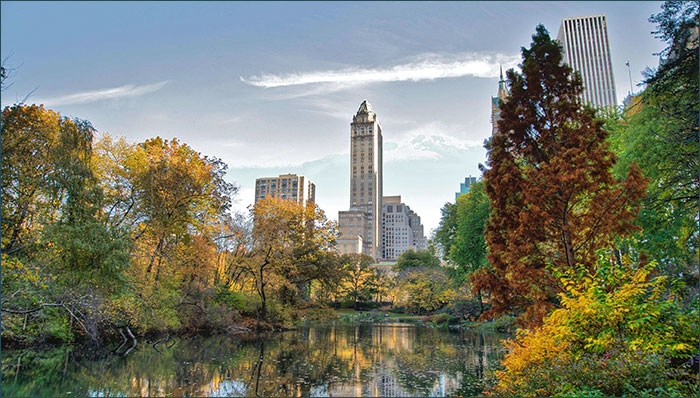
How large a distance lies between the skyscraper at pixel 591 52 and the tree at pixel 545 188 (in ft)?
283

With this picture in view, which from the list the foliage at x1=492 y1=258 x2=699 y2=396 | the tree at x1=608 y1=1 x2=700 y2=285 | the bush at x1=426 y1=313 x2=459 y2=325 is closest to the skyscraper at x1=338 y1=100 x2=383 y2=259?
the bush at x1=426 y1=313 x2=459 y2=325

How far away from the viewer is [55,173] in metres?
16.0

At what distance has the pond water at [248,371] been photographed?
1034 centimetres

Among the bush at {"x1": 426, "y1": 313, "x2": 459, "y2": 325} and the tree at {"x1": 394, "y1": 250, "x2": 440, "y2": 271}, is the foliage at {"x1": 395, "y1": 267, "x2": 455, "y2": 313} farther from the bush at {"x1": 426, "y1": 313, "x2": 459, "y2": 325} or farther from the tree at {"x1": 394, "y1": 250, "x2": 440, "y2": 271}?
the tree at {"x1": 394, "y1": 250, "x2": 440, "y2": 271}

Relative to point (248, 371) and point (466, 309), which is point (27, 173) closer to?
point (248, 371)

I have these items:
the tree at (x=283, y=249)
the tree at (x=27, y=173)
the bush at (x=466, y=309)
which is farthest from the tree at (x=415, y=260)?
the tree at (x=27, y=173)

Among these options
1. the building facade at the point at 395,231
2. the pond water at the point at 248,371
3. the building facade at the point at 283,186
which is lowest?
the pond water at the point at 248,371

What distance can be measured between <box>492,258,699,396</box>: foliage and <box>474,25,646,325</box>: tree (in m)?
1.61

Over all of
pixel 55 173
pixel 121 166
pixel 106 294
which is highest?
pixel 121 166

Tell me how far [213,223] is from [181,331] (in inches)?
349

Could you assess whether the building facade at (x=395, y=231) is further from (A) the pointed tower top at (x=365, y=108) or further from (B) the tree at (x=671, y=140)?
(B) the tree at (x=671, y=140)

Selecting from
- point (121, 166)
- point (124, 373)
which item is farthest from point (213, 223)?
point (124, 373)

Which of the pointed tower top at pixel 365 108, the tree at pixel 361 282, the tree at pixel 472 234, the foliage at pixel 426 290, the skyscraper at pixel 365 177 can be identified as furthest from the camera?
the pointed tower top at pixel 365 108

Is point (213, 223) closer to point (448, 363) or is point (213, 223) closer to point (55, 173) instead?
point (55, 173)
